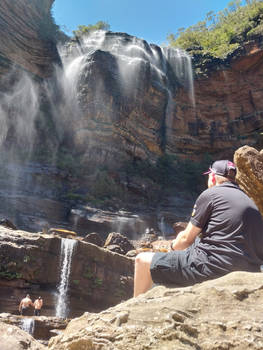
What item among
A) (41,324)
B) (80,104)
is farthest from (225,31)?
Answer: (41,324)

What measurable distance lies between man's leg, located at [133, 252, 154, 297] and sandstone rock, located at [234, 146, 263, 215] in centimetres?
424

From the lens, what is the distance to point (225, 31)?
37.6 m

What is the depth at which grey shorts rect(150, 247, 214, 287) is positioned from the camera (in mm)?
2146

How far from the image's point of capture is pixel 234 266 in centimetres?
209

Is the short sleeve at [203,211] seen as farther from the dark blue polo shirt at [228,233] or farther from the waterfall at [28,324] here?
the waterfall at [28,324]

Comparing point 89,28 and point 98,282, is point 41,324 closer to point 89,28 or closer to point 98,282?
point 98,282

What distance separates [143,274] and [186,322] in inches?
32.7

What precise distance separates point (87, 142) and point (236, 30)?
2202cm

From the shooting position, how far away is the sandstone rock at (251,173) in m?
6.02

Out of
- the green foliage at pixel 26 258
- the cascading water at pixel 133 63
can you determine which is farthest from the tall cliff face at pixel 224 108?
the green foliage at pixel 26 258

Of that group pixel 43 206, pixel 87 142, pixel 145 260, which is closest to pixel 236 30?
pixel 87 142

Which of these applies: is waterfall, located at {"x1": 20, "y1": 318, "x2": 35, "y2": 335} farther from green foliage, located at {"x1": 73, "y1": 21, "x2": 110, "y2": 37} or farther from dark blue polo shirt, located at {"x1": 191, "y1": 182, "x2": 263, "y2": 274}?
green foliage, located at {"x1": 73, "y1": 21, "x2": 110, "y2": 37}

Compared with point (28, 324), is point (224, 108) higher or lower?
higher

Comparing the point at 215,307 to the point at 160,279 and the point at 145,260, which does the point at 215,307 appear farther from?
the point at 145,260
